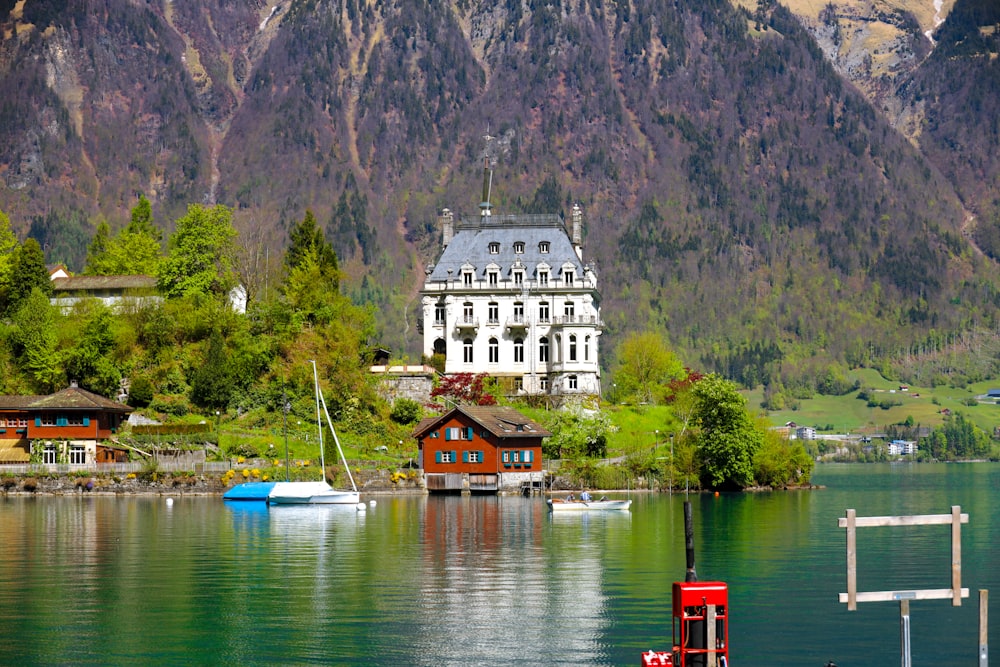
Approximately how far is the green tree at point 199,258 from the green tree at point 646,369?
4286 centimetres

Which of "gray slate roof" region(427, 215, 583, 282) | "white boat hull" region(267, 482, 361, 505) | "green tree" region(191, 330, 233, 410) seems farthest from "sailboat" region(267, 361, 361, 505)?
"gray slate roof" region(427, 215, 583, 282)

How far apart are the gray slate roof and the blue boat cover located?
3888 centimetres

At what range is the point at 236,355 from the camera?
13725 cm

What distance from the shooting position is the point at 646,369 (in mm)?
168625

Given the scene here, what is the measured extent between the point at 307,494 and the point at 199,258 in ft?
135

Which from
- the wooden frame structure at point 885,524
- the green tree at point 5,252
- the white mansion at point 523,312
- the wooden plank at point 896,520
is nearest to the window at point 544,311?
the white mansion at point 523,312

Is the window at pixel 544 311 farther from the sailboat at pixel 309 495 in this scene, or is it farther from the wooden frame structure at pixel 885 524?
the wooden frame structure at pixel 885 524

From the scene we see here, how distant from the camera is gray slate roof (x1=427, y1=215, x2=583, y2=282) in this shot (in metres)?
150

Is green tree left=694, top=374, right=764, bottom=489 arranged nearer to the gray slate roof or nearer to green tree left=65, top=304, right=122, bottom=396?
the gray slate roof

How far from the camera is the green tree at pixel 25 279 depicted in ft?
480

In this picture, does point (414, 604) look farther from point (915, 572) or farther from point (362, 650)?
point (915, 572)

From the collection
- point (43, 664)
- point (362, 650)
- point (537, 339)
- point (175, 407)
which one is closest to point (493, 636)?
point (362, 650)

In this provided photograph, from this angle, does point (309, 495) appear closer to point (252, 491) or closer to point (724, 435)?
point (252, 491)

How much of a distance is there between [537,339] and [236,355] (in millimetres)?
29726
